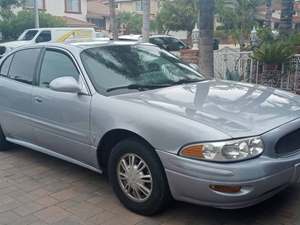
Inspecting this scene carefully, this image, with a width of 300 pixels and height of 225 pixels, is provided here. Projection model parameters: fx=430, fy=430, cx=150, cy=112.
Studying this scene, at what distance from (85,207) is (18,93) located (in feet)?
6.24

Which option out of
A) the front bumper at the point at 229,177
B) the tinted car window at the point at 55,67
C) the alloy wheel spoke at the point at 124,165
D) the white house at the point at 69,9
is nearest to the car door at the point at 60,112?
the tinted car window at the point at 55,67

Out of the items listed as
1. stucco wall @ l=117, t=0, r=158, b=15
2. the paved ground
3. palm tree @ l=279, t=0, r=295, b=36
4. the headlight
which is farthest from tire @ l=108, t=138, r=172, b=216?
stucco wall @ l=117, t=0, r=158, b=15

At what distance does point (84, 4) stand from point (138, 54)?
40.0 meters

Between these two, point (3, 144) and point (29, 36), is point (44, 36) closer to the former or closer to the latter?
point (29, 36)

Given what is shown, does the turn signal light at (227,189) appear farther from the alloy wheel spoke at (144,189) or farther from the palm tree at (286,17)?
the palm tree at (286,17)

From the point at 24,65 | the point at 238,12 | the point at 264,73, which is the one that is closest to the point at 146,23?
the point at 264,73

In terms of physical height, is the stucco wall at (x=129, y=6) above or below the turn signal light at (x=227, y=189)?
above

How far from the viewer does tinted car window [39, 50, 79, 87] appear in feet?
15.3

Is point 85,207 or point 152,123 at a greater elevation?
point 152,123

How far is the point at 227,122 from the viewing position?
3.47 m

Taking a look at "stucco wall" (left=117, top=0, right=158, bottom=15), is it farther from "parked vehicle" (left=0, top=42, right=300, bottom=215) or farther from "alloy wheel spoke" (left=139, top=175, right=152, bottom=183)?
"alloy wheel spoke" (left=139, top=175, right=152, bottom=183)

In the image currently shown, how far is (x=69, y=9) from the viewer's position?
134 feet

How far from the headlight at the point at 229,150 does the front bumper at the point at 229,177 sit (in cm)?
5

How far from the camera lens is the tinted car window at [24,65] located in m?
5.25
